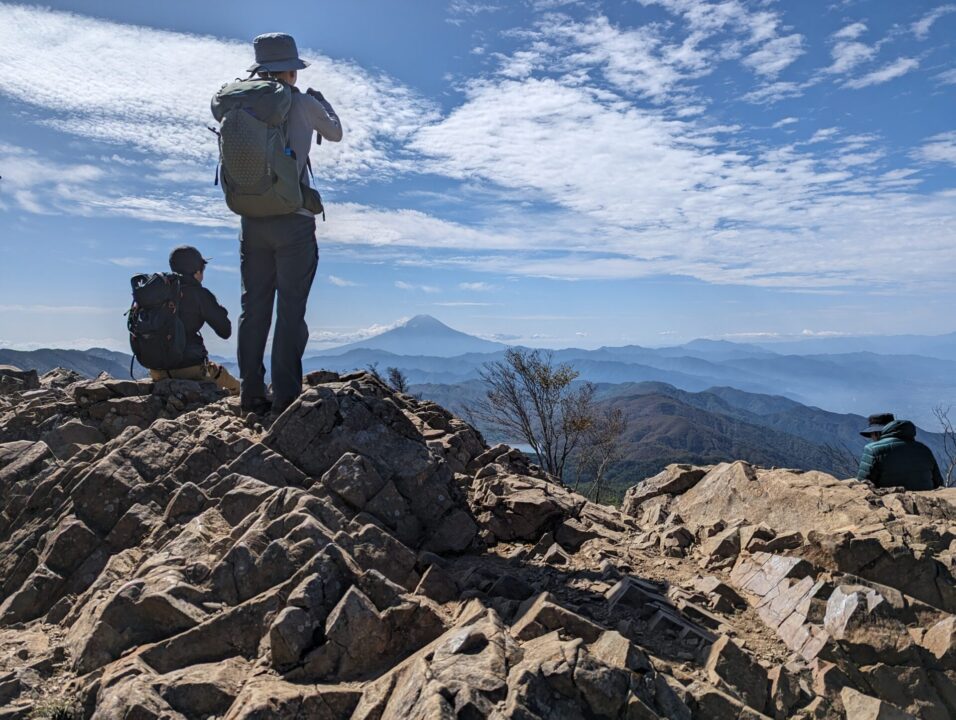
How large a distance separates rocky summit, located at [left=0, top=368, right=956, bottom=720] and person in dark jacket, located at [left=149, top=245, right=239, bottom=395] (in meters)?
1.40

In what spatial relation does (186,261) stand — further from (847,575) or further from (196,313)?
(847,575)

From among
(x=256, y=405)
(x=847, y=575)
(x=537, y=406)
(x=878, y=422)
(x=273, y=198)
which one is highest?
(x=273, y=198)

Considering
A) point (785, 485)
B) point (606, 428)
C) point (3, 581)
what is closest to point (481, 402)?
point (606, 428)

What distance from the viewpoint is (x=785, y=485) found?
10781 mm

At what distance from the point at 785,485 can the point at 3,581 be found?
11.6 meters

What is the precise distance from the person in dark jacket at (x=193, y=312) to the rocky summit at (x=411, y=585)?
140cm

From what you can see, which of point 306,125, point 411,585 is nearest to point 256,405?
point 306,125

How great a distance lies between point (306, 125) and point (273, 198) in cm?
125

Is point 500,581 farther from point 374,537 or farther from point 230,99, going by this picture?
point 230,99

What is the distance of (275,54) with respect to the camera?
30.2 feet

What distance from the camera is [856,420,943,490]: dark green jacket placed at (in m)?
11.5

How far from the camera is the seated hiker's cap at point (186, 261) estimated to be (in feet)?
38.9

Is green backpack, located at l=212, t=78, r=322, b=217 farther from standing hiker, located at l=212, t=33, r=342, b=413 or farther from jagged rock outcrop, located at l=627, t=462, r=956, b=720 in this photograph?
jagged rock outcrop, located at l=627, t=462, r=956, b=720

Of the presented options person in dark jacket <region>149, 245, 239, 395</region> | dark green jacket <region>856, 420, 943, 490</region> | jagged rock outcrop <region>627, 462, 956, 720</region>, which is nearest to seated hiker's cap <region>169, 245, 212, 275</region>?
person in dark jacket <region>149, 245, 239, 395</region>
